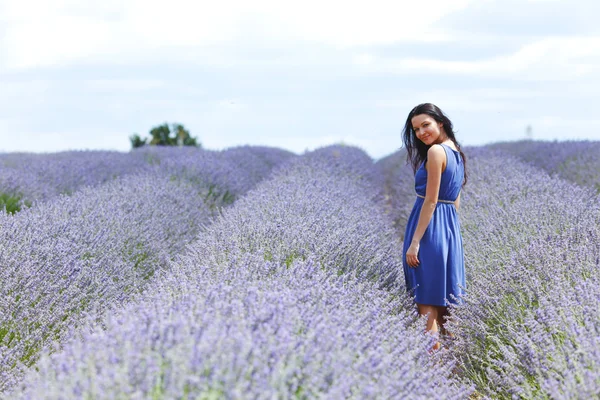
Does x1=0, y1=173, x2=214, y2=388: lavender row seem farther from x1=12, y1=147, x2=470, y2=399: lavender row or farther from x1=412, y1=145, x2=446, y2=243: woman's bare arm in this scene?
x1=412, y1=145, x2=446, y2=243: woman's bare arm

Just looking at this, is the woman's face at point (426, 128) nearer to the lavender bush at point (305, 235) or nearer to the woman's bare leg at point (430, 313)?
the lavender bush at point (305, 235)

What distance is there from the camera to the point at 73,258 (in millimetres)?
3061

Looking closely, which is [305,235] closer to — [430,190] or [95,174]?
[430,190]

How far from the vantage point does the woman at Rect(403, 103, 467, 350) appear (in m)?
2.98

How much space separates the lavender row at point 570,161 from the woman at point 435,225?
288 cm

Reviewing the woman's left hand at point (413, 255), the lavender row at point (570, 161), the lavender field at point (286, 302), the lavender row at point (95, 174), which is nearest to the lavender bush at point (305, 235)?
the lavender field at point (286, 302)

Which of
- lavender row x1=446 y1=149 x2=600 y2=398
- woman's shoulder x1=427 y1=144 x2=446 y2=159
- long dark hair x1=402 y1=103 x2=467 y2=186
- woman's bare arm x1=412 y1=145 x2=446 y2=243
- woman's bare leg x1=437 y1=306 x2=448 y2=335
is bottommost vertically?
woman's bare leg x1=437 y1=306 x2=448 y2=335

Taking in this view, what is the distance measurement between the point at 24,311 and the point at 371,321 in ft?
4.80

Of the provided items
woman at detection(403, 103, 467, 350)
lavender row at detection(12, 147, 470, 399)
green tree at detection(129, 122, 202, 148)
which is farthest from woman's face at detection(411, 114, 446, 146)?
green tree at detection(129, 122, 202, 148)

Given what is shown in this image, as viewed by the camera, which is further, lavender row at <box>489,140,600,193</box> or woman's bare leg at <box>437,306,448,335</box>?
lavender row at <box>489,140,600,193</box>

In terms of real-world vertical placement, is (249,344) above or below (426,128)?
below

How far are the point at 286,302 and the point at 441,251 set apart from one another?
1.37 metres

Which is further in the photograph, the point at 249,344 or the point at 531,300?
the point at 531,300

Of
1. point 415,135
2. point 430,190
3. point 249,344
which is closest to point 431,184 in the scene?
point 430,190
